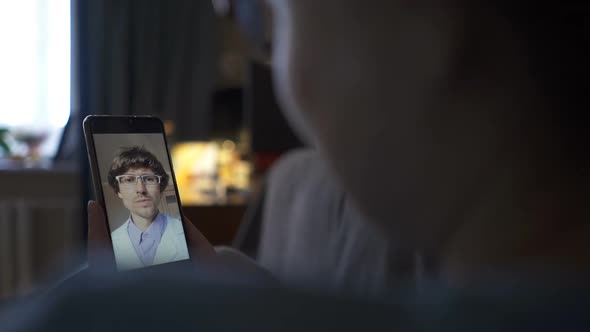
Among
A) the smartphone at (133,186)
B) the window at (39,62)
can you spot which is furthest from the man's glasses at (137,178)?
the window at (39,62)

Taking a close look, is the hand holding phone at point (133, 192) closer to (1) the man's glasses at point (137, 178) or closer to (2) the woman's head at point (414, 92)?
(1) the man's glasses at point (137, 178)

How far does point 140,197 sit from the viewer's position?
27 cm

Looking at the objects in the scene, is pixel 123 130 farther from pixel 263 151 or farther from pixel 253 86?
pixel 263 151

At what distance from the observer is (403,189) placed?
17cm

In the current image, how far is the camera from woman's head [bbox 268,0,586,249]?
164mm

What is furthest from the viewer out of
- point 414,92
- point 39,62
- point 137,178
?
point 39,62

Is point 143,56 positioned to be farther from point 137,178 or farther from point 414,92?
point 414,92

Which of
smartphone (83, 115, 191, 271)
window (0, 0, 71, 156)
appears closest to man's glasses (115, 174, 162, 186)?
smartphone (83, 115, 191, 271)

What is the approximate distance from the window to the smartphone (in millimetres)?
83

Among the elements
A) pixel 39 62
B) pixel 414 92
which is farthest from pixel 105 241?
pixel 39 62

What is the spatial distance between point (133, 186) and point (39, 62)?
0.45 meters

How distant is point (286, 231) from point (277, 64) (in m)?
0.34

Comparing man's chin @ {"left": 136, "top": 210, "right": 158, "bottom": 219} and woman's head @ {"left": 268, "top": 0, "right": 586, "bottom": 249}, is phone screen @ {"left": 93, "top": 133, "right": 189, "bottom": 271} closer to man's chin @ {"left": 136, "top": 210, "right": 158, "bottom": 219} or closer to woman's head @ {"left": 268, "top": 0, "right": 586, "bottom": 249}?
man's chin @ {"left": 136, "top": 210, "right": 158, "bottom": 219}

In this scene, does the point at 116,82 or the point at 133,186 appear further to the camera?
the point at 116,82
